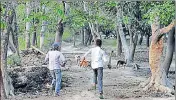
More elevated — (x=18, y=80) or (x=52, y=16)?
(x=52, y=16)

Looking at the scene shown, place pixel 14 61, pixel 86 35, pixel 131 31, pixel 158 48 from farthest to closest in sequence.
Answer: pixel 86 35, pixel 131 31, pixel 14 61, pixel 158 48

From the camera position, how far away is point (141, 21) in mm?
28516

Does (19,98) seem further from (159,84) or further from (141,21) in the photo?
(141,21)

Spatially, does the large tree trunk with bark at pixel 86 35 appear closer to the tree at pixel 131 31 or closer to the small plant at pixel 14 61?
the tree at pixel 131 31

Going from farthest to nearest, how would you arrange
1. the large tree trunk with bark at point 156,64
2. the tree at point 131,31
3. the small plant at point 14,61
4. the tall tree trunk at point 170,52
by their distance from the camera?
1. the tree at point 131,31
2. the small plant at point 14,61
3. the tall tree trunk at point 170,52
4. the large tree trunk with bark at point 156,64

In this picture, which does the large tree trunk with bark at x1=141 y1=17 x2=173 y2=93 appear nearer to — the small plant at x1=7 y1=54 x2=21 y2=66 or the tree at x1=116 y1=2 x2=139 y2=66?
the small plant at x1=7 y1=54 x2=21 y2=66

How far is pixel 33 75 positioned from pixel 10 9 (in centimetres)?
451

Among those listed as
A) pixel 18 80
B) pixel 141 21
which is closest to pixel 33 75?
pixel 18 80

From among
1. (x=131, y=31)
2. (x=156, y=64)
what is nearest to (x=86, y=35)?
(x=131, y=31)

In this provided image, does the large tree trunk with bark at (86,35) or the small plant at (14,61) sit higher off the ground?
the large tree trunk with bark at (86,35)

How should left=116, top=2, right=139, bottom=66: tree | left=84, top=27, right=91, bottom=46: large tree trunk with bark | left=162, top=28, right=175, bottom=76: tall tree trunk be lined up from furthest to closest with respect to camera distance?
left=84, top=27, right=91, bottom=46: large tree trunk with bark, left=116, top=2, right=139, bottom=66: tree, left=162, top=28, right=175, bottom=76: tall tree trunk

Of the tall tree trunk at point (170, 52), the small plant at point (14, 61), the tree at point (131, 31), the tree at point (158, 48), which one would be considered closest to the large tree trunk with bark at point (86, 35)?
the tree at point (131, 31)

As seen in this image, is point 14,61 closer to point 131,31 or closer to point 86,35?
point 131,31

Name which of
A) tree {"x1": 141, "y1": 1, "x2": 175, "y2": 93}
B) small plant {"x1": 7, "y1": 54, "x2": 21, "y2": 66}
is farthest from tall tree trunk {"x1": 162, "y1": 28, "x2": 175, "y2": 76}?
small plant {"x1": 7, "y1": 54, "x2": 21, "y2": 66}
